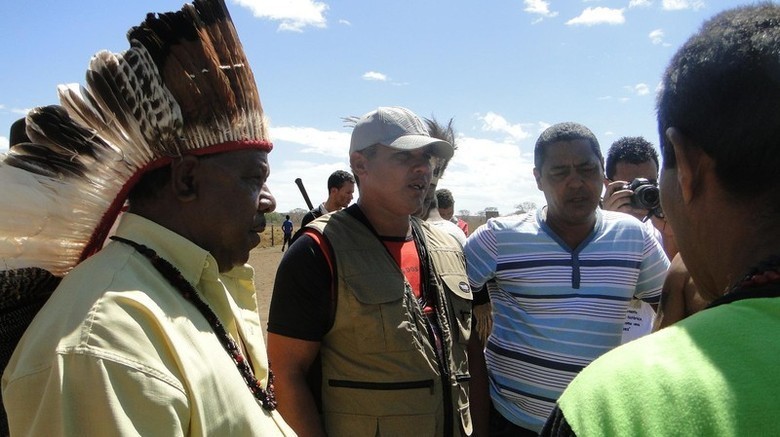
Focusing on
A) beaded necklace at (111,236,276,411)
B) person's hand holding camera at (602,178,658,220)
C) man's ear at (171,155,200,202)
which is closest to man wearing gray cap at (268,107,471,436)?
beaded necklace at (111,236,276,411)

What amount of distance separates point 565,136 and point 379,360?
158cm

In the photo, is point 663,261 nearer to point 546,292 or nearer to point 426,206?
point 546,292

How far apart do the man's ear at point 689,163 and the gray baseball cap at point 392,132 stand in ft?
5.35

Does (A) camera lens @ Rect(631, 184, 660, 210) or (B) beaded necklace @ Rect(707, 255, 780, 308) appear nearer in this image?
(B) beaded necklace @ Rect(707, 255, 780, 308)

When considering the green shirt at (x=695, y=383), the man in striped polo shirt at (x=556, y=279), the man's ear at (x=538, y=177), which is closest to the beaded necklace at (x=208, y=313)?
the green shirt at (x=695, y=383)

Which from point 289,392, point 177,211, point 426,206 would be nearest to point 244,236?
point 177,211

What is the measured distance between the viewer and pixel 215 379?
49.0 inches

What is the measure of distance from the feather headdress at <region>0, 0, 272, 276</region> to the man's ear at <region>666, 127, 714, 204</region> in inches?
45.3

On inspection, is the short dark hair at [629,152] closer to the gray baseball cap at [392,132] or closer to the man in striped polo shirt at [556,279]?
the man in striped polo shirt at [556,279]

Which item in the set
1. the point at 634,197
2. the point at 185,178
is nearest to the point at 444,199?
the point at 634,197

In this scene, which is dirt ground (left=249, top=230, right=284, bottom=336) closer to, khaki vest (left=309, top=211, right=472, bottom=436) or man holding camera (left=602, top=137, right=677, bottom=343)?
man holding camera (left=602, top=137, right=677, bottom=343)

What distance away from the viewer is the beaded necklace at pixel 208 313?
138 cm

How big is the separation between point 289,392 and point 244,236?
91 cm

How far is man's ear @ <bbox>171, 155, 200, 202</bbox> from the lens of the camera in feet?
4.91
